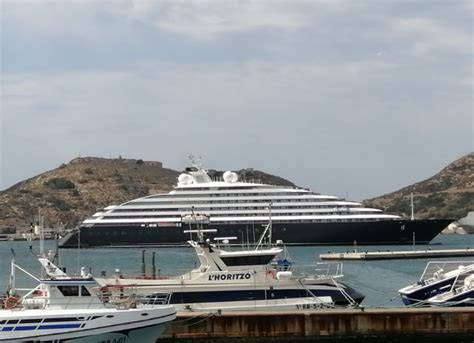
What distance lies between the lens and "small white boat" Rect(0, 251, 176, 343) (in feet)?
89.7

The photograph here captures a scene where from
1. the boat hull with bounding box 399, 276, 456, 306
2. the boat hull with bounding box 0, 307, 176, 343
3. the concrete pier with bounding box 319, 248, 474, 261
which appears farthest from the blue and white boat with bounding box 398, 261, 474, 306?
the concrete pier with bounding box 319, 248, 474, 261

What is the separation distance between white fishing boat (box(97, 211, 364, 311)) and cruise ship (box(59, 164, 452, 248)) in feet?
294

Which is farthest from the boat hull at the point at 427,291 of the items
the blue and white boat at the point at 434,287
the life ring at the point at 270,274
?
the life ring at the point at 270,274

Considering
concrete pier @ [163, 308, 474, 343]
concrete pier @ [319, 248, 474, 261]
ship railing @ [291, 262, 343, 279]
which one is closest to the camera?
concrete pier @ [163, 308, 474, 343]

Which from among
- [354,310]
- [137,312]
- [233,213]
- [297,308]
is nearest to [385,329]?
[354,310]

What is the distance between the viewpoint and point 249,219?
129 metres

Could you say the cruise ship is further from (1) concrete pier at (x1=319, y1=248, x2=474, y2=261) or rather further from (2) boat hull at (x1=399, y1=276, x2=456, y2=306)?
(2) boat hull at (x1=399, y1=276, x2=456, y2=306)

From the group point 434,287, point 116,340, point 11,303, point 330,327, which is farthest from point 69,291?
point 434,287

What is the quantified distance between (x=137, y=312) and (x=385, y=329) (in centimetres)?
882

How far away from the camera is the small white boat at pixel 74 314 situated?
27328mm

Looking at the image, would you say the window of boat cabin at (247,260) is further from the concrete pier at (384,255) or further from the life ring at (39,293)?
the concrete pier at (384,255)

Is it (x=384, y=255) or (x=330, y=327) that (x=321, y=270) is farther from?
(x=384, y=255)

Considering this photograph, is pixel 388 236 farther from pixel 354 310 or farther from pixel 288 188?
pixel 354 310

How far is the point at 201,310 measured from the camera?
35812 mm
